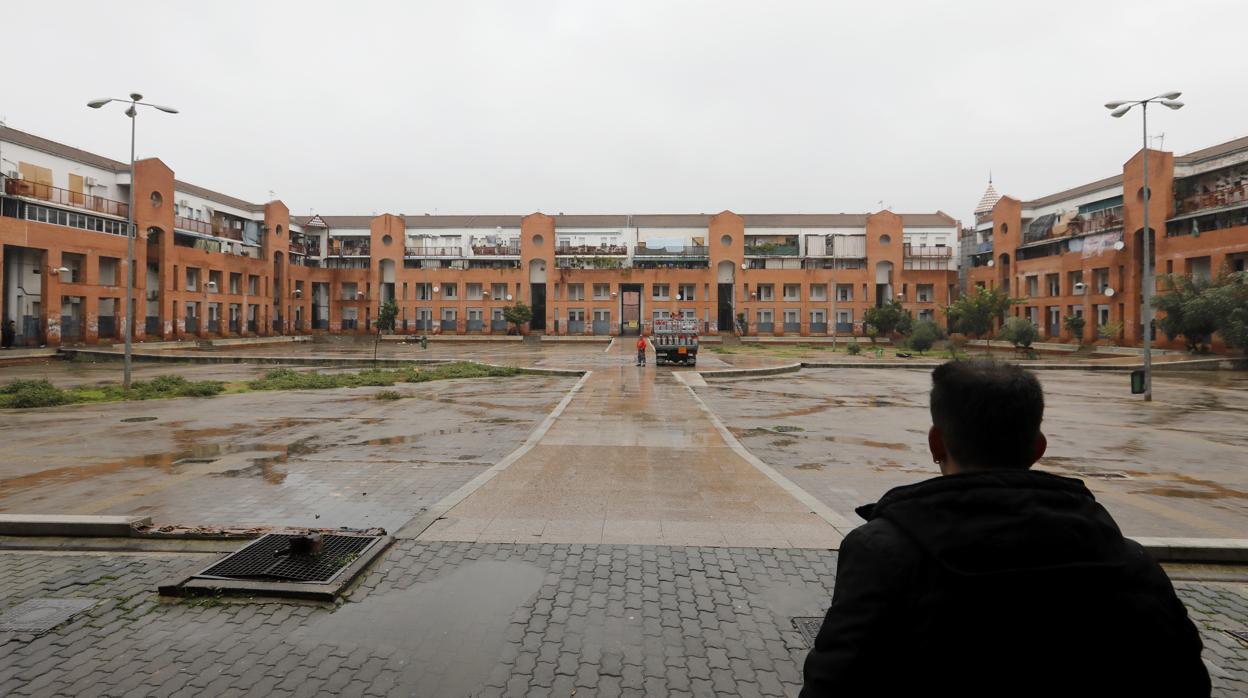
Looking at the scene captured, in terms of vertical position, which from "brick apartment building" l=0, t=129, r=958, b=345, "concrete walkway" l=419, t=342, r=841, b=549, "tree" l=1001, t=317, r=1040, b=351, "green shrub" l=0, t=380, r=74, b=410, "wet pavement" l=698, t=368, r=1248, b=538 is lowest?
"wet pavement" l=698, t=368, r=1248, b=538

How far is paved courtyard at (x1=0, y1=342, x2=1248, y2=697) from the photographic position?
4.25m

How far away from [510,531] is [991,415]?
559 centimetres

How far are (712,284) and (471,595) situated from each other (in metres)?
68.9

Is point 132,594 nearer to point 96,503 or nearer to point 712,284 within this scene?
point 96,503

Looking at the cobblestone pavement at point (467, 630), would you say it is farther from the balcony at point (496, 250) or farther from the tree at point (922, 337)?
the balcony at point (496, 250)

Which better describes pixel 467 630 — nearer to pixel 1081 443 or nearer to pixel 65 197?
pixel 1081 443

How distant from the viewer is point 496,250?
256 ft

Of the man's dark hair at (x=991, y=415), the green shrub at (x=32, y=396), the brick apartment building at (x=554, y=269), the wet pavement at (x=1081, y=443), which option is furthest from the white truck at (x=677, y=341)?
the man's dark hair at (x=991, y=415)

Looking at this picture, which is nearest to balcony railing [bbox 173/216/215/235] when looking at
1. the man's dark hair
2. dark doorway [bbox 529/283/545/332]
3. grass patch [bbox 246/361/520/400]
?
dark doorway [bbox 529/283/545/332]

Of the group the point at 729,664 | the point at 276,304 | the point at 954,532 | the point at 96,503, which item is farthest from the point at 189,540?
the point at 276,304

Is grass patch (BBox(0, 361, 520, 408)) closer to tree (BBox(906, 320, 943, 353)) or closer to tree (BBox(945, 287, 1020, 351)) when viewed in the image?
tree (BBox(906, 320, 943, 353))

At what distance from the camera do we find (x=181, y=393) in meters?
20.6

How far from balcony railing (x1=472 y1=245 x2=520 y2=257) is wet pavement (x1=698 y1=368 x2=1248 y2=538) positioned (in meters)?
55.6

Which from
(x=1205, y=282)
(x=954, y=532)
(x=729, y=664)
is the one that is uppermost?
(x=1205, y=282)
